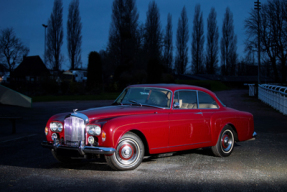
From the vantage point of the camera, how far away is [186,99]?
6793 millimetres

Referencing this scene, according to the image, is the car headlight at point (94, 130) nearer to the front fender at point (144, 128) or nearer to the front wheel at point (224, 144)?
the front fender at point (144, 128)

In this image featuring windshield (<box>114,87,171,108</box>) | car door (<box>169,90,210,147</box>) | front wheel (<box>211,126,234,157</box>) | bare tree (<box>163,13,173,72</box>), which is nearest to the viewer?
car door (<box>169,90,210,147</box>)

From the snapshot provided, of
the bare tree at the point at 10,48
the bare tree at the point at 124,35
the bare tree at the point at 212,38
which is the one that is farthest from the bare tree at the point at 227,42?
the bare tree at the point at 10,48

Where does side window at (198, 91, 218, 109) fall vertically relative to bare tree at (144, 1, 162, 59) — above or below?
below

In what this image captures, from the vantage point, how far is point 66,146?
5590 millimetres

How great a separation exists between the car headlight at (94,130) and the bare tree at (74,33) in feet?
164

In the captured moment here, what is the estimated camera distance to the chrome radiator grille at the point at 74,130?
18.2 ft

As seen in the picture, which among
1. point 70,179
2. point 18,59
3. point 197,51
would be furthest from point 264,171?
point 197,51

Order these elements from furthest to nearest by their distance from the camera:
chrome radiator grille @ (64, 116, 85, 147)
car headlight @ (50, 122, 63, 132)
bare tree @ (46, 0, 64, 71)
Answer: bare tree @ (46, 0, 64, 71), car headlight @ (50, 122, 63, 132), chrome radiator grille @ (64, 116, 85, 147)

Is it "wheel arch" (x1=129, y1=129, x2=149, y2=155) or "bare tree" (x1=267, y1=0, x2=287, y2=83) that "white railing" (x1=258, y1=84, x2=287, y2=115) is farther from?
"bare tree" (x1=267, y1=0, x2=287, y2=83)

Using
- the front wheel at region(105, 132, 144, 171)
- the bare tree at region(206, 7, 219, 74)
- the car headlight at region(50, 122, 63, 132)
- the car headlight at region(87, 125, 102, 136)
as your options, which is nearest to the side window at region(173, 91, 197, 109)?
the front wheel at region(105, 132, 144, 171)

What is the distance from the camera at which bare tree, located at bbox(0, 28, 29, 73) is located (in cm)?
3080

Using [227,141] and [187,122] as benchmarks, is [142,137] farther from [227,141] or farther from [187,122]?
[227,141]

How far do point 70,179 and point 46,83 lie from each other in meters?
29.2
